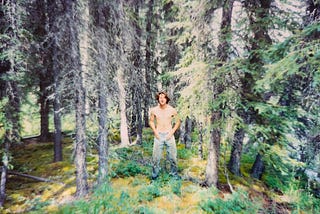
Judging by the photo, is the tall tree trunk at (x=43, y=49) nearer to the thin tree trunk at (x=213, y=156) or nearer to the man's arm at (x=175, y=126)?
the man's arm at (x=175, y=126)

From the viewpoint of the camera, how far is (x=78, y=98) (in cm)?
605

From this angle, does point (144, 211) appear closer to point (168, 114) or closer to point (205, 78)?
point (168, 114)

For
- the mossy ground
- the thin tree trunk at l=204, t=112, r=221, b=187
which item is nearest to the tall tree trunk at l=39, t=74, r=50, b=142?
the mossy ground

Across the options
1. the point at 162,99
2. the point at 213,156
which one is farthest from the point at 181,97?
the point at 213,156

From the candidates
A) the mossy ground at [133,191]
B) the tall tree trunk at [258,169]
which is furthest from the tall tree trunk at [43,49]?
the tall tree trunk at [258,169]

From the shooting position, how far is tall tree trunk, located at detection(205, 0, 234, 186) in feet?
20.4

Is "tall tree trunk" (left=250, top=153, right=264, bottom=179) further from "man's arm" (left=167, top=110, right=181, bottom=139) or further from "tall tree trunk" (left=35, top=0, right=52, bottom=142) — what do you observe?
"tall tree trunk" (left=35, top=0, right=52, bottom=142)


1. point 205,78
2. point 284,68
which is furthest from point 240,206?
point 284,68

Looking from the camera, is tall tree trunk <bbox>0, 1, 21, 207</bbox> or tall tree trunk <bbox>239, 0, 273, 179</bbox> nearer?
tall tree trunk <bbox>239, 0, 273, 179</bbox>

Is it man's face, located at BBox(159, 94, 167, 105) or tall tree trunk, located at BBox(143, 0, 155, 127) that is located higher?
tall tree trunk, located at BBox(143, 0, 155, 127)

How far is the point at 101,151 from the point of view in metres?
6.84

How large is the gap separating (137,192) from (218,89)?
3386 mm

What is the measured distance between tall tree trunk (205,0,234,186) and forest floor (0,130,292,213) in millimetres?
522

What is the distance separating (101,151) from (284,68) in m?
4.99
